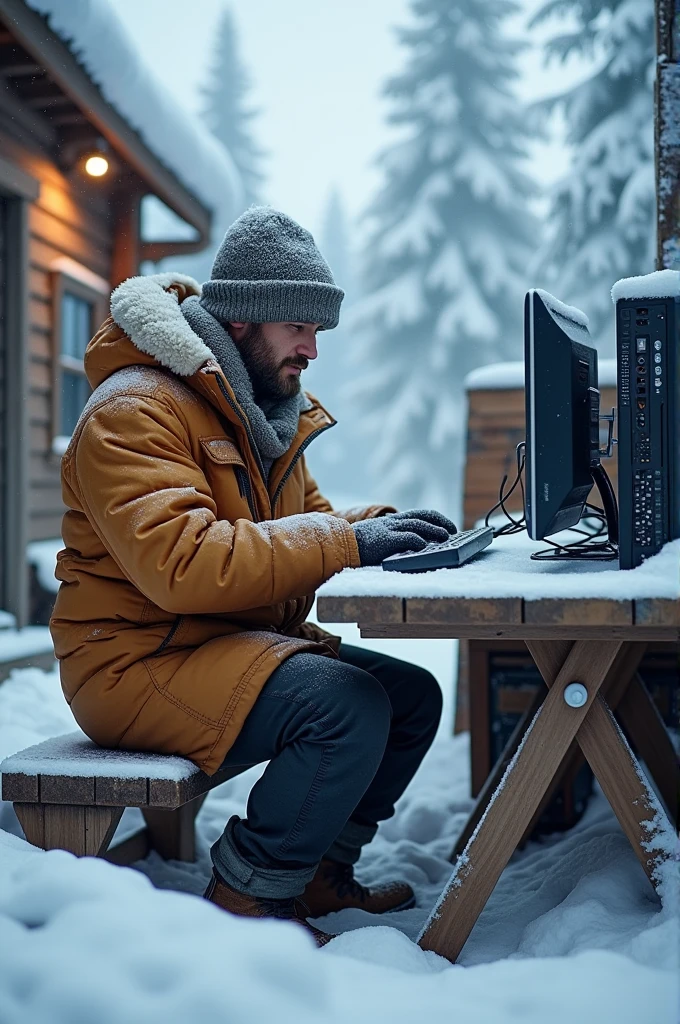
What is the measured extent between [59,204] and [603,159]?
31.0 ft

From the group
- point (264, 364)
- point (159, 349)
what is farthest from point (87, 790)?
point (264, 364)

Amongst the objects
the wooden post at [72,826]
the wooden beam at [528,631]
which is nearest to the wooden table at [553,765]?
the wooden beam at [528,631]

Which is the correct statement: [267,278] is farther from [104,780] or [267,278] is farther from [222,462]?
[104,780]

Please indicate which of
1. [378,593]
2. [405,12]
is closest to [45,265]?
[378,593]

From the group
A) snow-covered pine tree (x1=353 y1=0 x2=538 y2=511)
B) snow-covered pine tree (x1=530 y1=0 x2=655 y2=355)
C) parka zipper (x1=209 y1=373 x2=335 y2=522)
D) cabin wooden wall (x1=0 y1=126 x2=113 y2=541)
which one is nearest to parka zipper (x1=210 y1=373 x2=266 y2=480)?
parka zipper (x1=209 y1=373 x2=335 y2=522)

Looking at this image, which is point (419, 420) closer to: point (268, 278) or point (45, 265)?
point (45, 265)

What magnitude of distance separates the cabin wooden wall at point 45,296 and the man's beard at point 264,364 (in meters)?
3.91

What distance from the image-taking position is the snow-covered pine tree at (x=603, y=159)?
13.4m

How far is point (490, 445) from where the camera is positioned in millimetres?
4492

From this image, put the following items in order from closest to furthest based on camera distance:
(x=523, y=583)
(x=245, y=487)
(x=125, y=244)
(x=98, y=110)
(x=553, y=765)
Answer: (x=523, y=583) < (x=553, y=765) < (x=245, y=487) < (x=98, y=110) < (x=125, y=244)

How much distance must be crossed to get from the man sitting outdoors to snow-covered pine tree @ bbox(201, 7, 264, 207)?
27.4 meters

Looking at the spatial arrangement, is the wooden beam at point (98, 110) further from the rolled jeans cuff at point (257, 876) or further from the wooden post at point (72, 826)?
the rolled jeans cuff at point (257, 876)

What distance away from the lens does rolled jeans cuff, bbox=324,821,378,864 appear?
260cm

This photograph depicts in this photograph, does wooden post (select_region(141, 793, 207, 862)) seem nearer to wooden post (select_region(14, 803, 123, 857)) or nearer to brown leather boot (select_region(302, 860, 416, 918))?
brown leather boot (select_region(302, 860, 416, 918))
